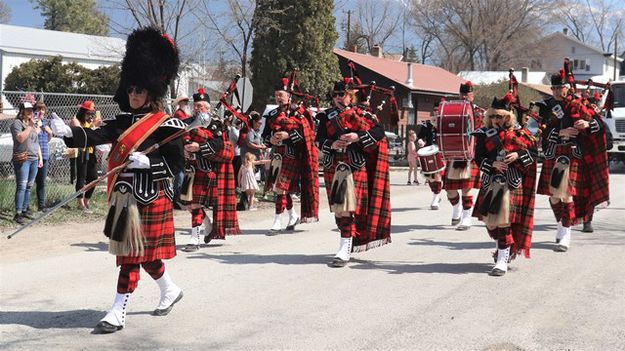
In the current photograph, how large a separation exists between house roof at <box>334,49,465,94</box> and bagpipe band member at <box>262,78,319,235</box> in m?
26.2

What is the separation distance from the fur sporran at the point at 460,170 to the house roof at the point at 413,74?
25600mm

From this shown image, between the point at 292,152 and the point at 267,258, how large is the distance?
A: 7.82 feet

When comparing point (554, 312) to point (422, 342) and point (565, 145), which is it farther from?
point (565, 145)

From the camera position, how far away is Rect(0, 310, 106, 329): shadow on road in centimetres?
568

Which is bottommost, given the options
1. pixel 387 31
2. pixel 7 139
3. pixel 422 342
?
pixel 422 342

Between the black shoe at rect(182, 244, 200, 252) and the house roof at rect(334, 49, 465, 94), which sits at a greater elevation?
the house roof at rect(334, 49, 465, 94)

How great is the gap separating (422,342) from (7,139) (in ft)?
44.3

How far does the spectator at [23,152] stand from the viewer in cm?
1064

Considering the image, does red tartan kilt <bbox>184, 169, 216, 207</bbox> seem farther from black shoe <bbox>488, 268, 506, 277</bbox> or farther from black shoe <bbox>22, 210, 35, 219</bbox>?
black shoe <bbox>488, 268, 506, 277</bbox>

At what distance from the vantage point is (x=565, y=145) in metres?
9.62

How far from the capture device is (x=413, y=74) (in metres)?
42.3

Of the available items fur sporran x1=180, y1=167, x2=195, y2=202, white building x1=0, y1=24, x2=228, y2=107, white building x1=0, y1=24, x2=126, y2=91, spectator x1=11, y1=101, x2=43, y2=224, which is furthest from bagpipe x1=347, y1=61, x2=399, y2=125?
white building x1=0, y1=24, x2=126, y2=91

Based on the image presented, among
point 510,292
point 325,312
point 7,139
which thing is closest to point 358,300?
point 325,312

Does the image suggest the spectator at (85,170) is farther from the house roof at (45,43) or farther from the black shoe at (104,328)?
the house roof at (45,43)
